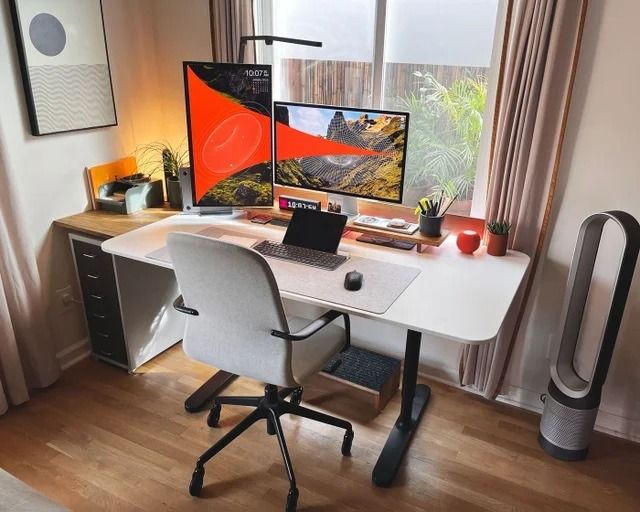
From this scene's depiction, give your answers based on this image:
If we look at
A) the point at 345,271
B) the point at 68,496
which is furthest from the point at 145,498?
the point at 345,271

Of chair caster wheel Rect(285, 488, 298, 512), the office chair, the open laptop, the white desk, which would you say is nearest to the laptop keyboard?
the open laptop

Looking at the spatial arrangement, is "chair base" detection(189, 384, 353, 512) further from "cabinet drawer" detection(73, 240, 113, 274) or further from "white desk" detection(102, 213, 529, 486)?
"cabinet drawer" detection(73, 240, 113, 274)

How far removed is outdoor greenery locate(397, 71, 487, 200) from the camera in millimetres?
2223

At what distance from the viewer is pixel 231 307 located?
1.66 m

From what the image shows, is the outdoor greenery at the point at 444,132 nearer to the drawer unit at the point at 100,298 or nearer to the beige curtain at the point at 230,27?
the beige curtain at the point at 230,27

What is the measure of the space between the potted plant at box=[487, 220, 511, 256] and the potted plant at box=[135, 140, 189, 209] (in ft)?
4.89

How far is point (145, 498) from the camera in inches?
74.5

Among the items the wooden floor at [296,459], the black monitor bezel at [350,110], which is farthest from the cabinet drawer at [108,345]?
the black monitor bezel at [350,110]

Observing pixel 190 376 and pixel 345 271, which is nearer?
pixel 345 271

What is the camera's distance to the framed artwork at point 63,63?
2169 mm

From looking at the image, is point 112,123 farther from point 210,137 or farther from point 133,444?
point 133,444

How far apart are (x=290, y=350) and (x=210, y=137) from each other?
118 cm

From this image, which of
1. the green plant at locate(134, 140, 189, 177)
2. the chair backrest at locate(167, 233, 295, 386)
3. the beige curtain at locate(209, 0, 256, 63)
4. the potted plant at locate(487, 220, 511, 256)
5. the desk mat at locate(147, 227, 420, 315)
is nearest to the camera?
the chair backrest at locate(167, 233, 295, 386)

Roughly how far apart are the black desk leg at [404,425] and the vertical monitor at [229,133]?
984mm
